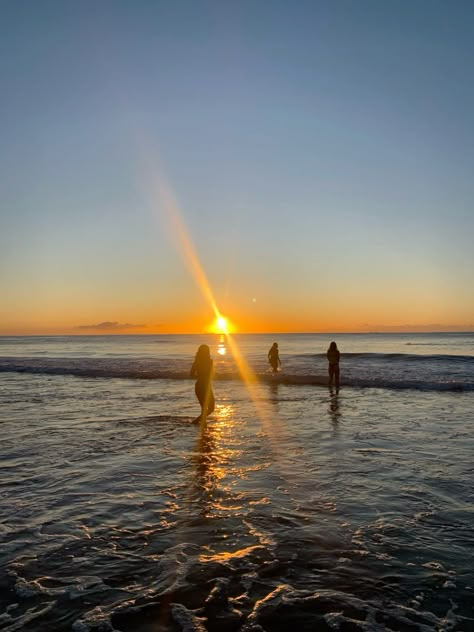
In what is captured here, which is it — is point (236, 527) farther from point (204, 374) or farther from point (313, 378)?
point (313, 378)

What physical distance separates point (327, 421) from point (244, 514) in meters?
8.37

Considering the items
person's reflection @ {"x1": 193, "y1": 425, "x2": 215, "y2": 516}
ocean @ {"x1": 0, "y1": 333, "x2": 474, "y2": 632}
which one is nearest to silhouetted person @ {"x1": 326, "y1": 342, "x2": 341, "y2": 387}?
ocean @ {"x1": 0, "y1": 333, "x2": 474, "y2": 632}

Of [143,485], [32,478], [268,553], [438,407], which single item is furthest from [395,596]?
[438,407]

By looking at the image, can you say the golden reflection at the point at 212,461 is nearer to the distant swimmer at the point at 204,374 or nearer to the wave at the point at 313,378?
the distant swimmer at the point at 204,374

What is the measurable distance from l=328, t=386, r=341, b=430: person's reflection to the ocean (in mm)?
1196

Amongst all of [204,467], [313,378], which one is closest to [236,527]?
[204,467]

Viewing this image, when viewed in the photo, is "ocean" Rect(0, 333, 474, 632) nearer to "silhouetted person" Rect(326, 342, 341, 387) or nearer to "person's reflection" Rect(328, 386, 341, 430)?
"person's reflection" Rect(328, 386, 341, 430)

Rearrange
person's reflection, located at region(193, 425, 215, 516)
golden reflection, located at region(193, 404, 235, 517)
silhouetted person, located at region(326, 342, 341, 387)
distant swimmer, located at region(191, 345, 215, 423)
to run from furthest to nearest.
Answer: silhouetted person, located at region(326, 342, 341, 387) < distant swimmer, located at region(191, 345, 215, 423) < person's reflection, located at region(193, 425, 215, 516) < golden reflection, located at region(193, 404, 235, 517)

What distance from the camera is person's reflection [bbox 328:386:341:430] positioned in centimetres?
1470

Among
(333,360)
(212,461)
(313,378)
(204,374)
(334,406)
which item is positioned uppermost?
(204,374)

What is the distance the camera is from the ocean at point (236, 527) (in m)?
4.30

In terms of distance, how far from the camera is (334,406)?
18094mm

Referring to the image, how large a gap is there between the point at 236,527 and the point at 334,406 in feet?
41.2

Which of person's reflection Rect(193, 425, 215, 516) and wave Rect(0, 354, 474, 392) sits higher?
person's reflection Rect(193, 425, 215, 516)
